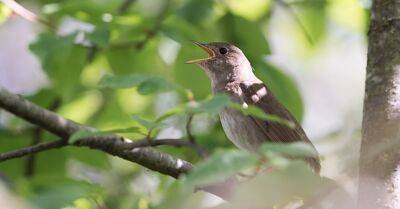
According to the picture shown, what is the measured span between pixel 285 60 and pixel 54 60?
5.81 meters

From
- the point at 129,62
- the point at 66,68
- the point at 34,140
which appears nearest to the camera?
the point at 66,68

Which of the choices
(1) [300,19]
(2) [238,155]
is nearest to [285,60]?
(1) [300,19]

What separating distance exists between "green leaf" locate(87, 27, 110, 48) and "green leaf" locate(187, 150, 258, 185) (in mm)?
2291

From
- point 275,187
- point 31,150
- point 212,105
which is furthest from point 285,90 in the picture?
point 275,187

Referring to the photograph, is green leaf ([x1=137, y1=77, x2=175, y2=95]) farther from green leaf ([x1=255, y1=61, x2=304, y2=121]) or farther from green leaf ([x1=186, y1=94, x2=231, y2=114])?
green leaf ([x1=255, y1=61, x2=304, y2=121])

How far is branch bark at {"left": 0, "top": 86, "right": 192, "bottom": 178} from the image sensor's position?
3795 mm

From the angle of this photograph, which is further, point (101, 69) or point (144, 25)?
point (101, 69)

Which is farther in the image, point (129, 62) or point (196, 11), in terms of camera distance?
point (196, 11)

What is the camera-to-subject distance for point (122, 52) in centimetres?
528

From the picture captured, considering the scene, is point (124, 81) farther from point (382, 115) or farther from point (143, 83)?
point (382, 115)

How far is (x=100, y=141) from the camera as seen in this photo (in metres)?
3.99

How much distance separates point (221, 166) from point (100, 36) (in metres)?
2.45

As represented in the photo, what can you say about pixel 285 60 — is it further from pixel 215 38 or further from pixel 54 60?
pixel 54 60

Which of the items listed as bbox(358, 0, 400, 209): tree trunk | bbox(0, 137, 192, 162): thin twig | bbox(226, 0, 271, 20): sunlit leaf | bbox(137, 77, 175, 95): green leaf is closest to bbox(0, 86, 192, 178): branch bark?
bbox(0, 137, 192, 162): thin twig
